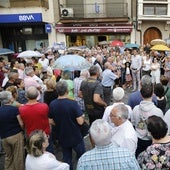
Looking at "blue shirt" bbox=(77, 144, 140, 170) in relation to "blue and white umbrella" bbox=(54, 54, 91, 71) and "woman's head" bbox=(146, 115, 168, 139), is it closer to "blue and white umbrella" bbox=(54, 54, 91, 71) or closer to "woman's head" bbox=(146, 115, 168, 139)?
"woman's head" bbox=(146, 115, 168, 139)

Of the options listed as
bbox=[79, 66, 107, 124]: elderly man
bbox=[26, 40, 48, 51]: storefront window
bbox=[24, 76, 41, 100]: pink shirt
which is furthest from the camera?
bbox=[26, 40, 48, 51]: storefront window

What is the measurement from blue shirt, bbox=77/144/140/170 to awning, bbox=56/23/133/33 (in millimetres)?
19418

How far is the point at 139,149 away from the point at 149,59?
747cm

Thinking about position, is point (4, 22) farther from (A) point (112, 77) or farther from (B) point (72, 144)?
(B) point (72, 144)

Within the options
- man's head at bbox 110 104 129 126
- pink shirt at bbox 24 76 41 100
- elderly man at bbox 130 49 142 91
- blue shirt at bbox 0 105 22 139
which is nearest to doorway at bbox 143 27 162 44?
elderly man at bbox 130 49 142 91

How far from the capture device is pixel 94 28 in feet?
71.1

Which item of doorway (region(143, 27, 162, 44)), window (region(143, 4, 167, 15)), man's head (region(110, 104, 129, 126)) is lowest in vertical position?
man's head (region(110, 104, 129, 126))

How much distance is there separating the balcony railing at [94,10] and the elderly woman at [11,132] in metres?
18.2

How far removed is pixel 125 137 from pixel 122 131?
0.27 feet

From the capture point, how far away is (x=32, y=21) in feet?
63.2

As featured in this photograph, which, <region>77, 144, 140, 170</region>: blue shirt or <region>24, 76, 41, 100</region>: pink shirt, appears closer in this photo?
<region>77, 144, 140, 170</region>: blue shirt

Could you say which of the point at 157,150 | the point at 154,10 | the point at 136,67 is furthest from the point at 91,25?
the point at 157,150

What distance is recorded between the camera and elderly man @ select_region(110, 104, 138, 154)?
10.8ft

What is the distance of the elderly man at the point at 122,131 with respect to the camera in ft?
10.8
